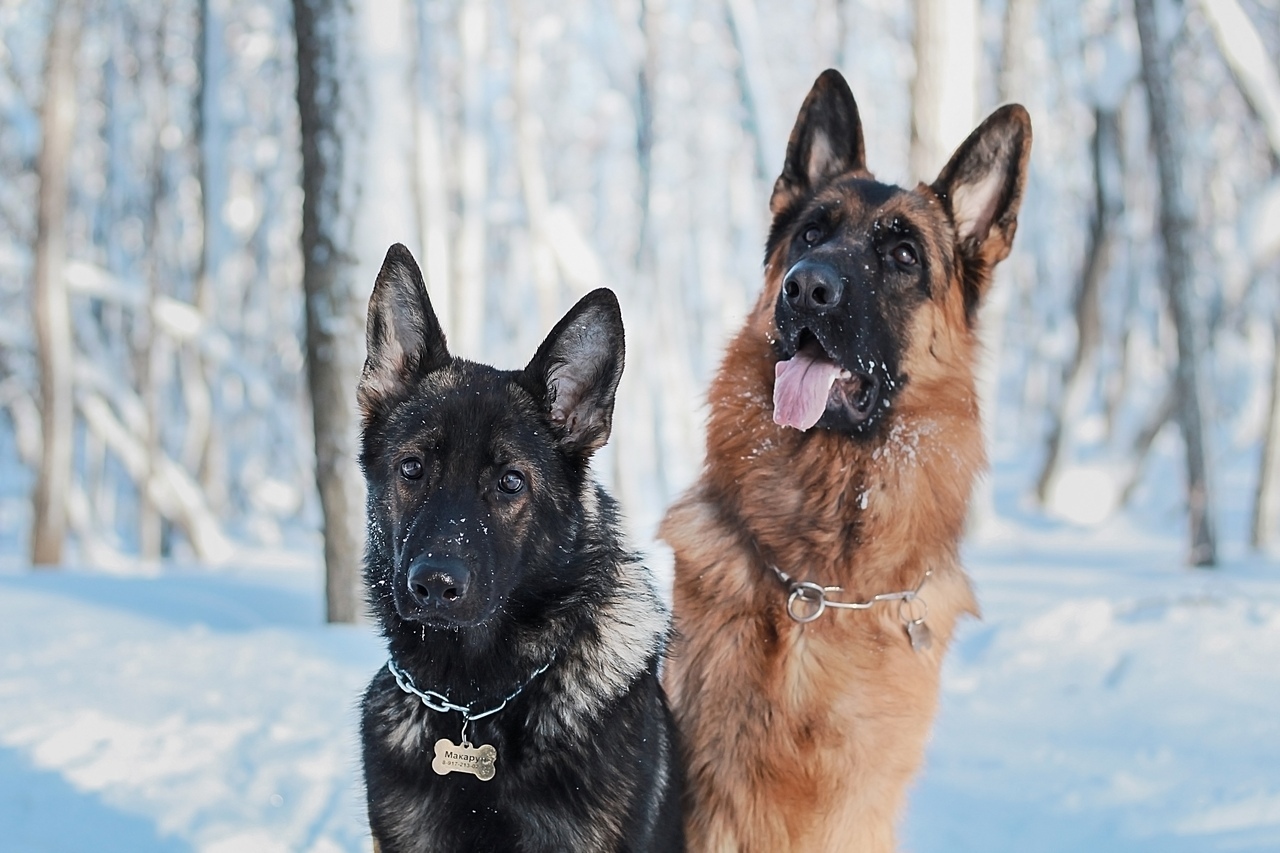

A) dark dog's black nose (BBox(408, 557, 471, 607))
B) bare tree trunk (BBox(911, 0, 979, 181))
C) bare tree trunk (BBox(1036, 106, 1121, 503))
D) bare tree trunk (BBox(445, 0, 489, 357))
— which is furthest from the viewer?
bare tree trunk (BBox(1036, 106, 1121, 503))

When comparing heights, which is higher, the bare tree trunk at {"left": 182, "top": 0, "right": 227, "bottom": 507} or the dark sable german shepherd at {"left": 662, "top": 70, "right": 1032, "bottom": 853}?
the bare tree trunk at {"left": 182, "top": 0, "right": 227, "bottom": 507}

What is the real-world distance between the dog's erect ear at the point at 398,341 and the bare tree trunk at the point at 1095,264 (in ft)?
55.0

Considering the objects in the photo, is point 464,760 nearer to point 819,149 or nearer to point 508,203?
point 819,149

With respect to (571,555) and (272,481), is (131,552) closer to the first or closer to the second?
(272,481)

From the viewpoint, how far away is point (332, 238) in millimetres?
6496

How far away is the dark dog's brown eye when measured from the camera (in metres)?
3.71

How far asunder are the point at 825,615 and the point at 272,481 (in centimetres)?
3405

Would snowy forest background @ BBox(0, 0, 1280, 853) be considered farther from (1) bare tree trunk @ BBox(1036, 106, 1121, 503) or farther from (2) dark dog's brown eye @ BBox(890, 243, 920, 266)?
(2) dark dog's brown eye @ BBox(890, 243, 920, 266)

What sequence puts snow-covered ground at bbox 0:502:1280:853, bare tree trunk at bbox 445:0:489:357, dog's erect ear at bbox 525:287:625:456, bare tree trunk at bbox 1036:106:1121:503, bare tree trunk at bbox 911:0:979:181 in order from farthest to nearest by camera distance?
bare tree trunk at bbox 1036:106:1121:503
bare tree trunk at bbox 445:0:489:357
bare tree trunk at bbox 911:0:979:181
snow-covered ground at bbox 0:502:1280:853
dog's erect ear at bbox 525:287:625:456

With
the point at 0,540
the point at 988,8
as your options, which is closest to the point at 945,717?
the point at 988,8

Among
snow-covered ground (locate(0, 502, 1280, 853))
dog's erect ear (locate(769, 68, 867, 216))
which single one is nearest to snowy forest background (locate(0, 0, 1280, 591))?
dog's erect ear (locate(769, 68, 867, 216))

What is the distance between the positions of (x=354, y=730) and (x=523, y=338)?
25648 mm

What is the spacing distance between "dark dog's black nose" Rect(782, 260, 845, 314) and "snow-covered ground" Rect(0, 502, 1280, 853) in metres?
1.93

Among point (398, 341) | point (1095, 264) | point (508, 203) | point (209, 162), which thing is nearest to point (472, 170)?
point (209, 162)
